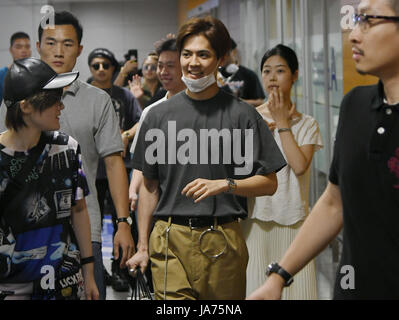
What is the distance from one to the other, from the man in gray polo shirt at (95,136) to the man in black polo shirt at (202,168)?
201 mm

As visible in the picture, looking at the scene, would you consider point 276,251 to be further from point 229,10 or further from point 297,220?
point 229,10

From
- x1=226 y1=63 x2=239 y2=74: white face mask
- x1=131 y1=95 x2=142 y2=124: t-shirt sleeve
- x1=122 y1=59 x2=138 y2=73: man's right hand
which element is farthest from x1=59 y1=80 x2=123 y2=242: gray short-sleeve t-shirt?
x1=226 y1=63 x2=239 y2=74: white face mask

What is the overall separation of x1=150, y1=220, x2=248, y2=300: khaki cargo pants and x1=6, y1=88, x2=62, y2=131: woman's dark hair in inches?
30.2

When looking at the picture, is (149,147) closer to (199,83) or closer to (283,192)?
(199,83)

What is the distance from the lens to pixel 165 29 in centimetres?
1206

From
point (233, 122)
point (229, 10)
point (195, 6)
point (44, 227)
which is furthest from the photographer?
point (229, 10)

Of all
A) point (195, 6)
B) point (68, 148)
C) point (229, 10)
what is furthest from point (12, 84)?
point (229, 10)

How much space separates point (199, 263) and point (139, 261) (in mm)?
268

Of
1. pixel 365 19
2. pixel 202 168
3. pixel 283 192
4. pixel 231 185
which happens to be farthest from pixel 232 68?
pixel 365 19

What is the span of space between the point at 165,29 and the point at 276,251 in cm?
870

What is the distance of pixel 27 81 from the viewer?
2441 millimetres

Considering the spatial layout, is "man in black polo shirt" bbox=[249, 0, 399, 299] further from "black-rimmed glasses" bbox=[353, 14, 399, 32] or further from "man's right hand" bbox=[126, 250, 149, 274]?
"man's right hand" bbox=[126, 250, 149, 274]

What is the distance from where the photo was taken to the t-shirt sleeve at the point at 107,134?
10.6 ft

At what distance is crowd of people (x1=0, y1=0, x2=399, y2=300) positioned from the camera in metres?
1.96
